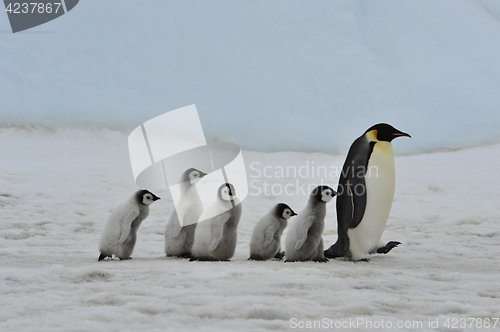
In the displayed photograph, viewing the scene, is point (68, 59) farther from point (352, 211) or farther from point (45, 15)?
point (352, 211)

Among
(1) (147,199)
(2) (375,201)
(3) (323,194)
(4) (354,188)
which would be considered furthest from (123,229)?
(2) (375,201)

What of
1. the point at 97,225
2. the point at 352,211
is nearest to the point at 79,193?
the point at 97,225

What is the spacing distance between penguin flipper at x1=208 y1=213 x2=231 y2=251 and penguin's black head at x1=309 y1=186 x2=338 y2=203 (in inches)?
22.1

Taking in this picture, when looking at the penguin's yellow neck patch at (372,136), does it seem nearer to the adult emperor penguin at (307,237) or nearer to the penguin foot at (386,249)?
the adult emperor penguin at (307,237)

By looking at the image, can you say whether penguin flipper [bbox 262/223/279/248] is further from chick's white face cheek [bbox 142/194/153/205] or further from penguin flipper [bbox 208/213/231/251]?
chick's white face cheek [bbox 142/194/153/205]

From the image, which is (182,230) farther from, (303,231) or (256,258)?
(303,231)

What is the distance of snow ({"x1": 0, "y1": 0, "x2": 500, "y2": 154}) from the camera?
9688 millimetres

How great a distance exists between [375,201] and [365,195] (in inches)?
3.7

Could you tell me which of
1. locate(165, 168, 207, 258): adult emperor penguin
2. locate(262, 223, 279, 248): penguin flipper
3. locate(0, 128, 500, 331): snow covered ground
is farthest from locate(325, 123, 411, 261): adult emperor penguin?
locate(165, 168, 207, 258): adult emperor penguin

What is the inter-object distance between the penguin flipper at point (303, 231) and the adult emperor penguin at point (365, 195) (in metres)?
0.34

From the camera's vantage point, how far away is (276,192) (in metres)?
6.11

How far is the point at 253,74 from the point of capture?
1083 cm

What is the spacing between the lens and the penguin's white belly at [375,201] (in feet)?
10.2

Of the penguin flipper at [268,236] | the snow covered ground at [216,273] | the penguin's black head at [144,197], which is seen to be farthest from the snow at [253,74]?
the penguin flipper at [268,236]
